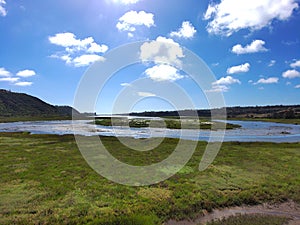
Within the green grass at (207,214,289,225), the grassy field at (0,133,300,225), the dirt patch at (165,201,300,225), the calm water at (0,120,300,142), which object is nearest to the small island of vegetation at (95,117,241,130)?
the calm water at (0,120,300,142)

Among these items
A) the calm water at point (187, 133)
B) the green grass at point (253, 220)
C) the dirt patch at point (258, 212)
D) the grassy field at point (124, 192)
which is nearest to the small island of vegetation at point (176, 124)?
the calm water at point (187, 133)

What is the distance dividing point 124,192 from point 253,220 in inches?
322

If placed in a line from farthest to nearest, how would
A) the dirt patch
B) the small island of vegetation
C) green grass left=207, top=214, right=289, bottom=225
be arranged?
the small island of vegetation → the dirt patch → green grass left=207, top=214, right=289, bottom=225

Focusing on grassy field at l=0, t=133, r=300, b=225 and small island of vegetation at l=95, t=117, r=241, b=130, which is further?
small island of vegetation at l=95, t=117, r=241, b=130

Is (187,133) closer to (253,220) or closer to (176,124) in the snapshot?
(176,124)

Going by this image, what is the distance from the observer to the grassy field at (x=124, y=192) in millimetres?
12219

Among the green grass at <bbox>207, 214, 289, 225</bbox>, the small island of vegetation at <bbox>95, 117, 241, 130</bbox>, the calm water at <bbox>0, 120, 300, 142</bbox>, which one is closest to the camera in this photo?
the green grass at <bbox>207, 214, 289, 225</bbox>

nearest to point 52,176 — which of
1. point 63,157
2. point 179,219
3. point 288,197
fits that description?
point 63,157

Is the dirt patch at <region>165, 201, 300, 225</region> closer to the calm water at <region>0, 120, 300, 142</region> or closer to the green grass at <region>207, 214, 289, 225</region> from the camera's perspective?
the green grass at <region>207, 214, 289, 225</region>

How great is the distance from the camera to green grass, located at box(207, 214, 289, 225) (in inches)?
467

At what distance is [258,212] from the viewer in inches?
523

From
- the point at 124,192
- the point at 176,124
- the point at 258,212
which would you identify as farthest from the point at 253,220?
the point at 176,124

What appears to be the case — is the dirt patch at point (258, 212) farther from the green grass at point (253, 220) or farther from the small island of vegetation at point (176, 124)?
the small island of vegetation at point (176, 124)

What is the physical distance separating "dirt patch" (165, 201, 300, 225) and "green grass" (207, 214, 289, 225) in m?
0.43
